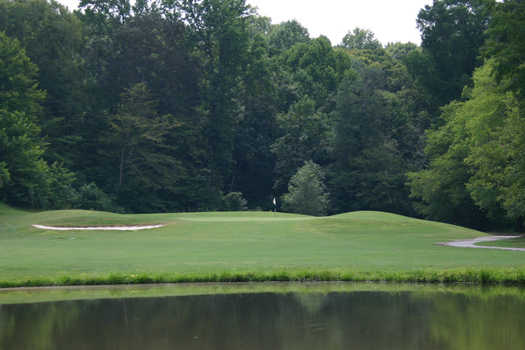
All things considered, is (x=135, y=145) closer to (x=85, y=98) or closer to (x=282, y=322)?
(x=85, y=98)

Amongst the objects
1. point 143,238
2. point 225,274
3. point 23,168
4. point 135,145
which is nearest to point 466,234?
point 143,238

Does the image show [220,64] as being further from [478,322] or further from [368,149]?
[478,322]

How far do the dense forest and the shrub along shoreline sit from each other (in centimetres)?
3780

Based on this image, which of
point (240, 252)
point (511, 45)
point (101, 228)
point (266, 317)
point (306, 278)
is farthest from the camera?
point (101, 228)

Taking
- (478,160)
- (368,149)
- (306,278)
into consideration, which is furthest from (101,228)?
(368,149)

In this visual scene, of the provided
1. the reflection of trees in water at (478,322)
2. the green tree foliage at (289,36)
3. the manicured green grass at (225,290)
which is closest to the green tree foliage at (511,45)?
the manicured green grass at (225,290)

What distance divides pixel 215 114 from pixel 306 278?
54250 mm

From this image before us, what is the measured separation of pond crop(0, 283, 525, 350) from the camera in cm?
1106

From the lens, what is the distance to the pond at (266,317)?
1106cm

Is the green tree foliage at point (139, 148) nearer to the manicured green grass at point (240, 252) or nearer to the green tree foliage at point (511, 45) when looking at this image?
the manicured green grass at point (240, 252)

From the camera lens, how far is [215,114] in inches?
2825

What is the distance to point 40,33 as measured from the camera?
65562 millimetres

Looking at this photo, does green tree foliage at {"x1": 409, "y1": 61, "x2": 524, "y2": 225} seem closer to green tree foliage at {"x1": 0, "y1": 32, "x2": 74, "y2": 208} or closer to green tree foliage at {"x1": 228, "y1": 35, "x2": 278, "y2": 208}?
green tree foliage at {"x1": 228, "y1": 35, "x2": 278, "y2": 208}

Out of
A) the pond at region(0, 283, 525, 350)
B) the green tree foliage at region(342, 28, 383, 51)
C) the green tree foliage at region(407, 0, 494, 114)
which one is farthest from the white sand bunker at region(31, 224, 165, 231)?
the green tree foliage at region(342, 28, 383, 51)
